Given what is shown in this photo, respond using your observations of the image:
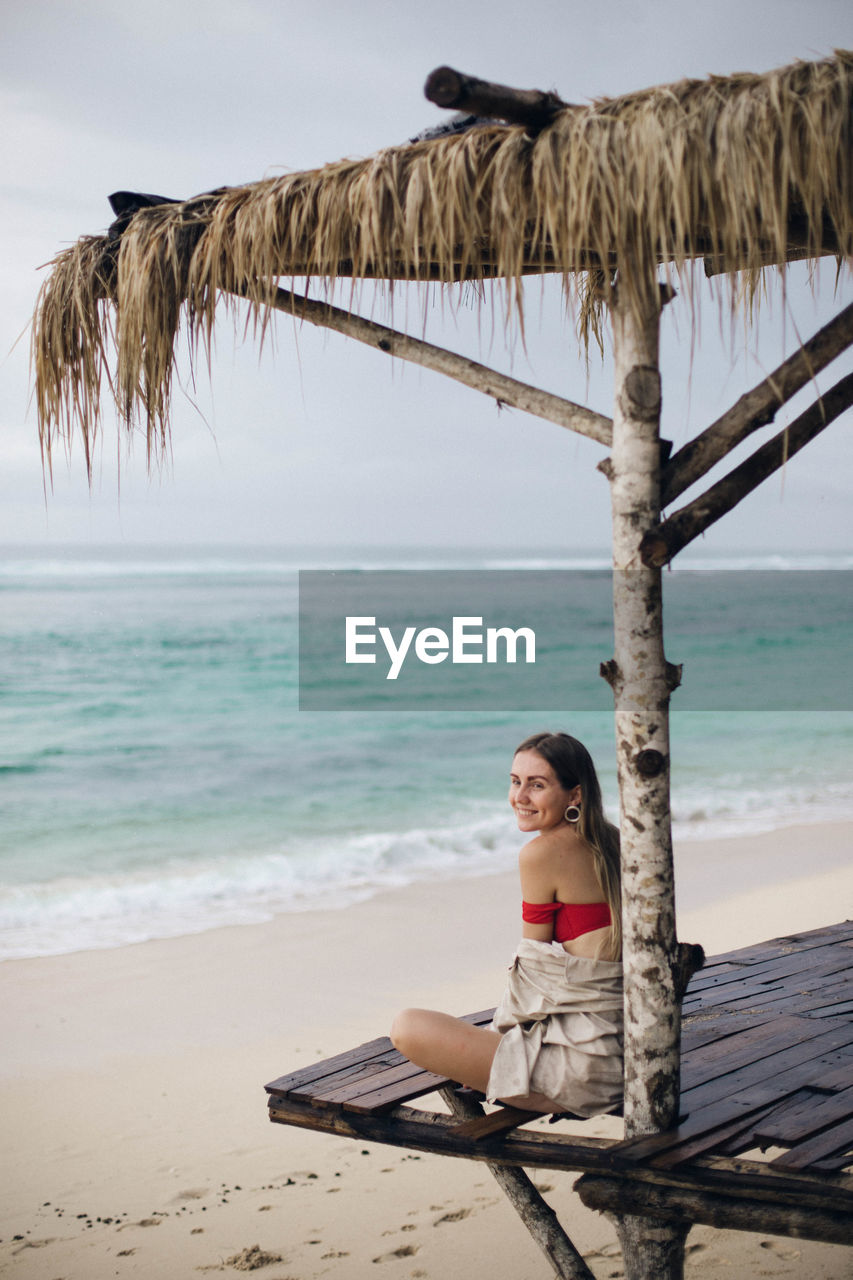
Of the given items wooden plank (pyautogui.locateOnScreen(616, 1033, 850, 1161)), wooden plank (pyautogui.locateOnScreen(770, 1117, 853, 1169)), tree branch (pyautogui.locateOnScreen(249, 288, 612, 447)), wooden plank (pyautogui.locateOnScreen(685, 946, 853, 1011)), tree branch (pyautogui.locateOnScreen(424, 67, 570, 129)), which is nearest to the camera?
tree branch (pyautogui.locateOnScreen(424, 67, 570, 129))

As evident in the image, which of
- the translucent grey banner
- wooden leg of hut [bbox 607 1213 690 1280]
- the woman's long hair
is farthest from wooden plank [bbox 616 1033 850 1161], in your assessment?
the translucent grey banner

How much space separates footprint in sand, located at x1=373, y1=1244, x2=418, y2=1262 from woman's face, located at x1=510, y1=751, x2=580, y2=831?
5.55 feet

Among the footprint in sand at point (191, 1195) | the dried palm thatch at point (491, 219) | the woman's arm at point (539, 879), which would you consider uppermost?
the dried palm thatch at point (491, 219)

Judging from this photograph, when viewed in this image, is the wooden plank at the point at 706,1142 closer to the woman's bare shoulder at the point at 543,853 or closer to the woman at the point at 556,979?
the woman at the point at 556,979

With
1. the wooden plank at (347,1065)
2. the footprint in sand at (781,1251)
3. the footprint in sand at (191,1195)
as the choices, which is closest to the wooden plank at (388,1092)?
the wooden plank at (347,1065)

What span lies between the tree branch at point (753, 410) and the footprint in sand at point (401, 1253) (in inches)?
103

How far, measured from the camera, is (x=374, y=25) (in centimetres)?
2064

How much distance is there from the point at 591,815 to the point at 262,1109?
285 centimetres

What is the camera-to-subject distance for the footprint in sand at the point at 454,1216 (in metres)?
3.70

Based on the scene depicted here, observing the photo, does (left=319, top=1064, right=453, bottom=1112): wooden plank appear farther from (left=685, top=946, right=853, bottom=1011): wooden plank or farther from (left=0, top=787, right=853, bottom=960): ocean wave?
(left=0, top=787, right=853, bottom=960): ocean wave

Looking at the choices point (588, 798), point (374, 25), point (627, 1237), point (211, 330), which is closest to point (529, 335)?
point (211, 330)

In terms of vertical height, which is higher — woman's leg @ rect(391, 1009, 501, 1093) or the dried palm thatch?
the dried palm thatch

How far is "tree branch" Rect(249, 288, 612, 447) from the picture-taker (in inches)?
101

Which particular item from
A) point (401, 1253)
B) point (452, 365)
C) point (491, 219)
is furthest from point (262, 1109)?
point (491, 219)
